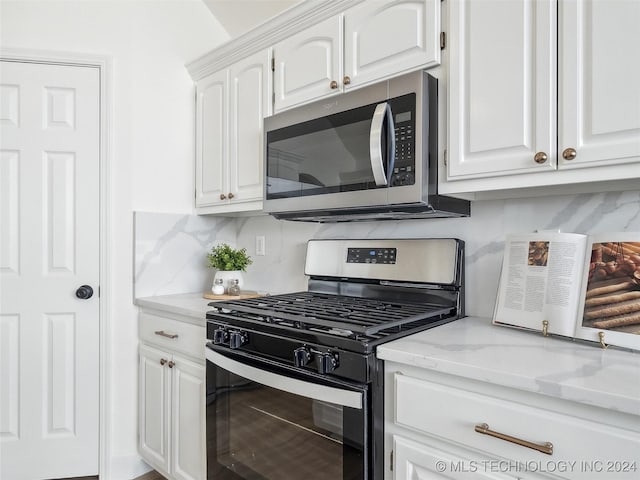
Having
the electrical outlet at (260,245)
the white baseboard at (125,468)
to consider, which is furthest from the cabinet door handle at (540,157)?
the white baseboard at (125,468)

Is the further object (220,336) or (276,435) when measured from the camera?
(220,336)

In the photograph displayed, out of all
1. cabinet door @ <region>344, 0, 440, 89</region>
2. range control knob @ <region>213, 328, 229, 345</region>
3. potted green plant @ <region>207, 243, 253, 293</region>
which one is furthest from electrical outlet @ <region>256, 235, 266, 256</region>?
cabinet door @ <region>344, 0, 440, 89</region>

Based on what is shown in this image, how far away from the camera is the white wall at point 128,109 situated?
87.0 inches

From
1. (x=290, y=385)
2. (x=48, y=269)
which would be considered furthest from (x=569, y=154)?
(x=48, y=269)

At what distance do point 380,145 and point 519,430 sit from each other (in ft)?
3.03

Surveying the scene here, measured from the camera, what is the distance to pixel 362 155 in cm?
156

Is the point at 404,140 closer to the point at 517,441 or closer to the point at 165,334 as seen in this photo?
the point at 517,441

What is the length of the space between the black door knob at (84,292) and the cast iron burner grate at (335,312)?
3.09 ft

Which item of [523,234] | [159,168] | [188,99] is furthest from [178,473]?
[188,99]

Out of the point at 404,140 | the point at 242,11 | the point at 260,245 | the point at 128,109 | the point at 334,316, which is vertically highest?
the point at 242,11

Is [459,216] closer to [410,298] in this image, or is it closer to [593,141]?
[410,298]

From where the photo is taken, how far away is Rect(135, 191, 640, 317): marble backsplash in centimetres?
142

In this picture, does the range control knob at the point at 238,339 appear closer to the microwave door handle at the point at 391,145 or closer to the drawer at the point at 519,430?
the drawer at the point at 519,430

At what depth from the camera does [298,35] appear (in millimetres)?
1890
